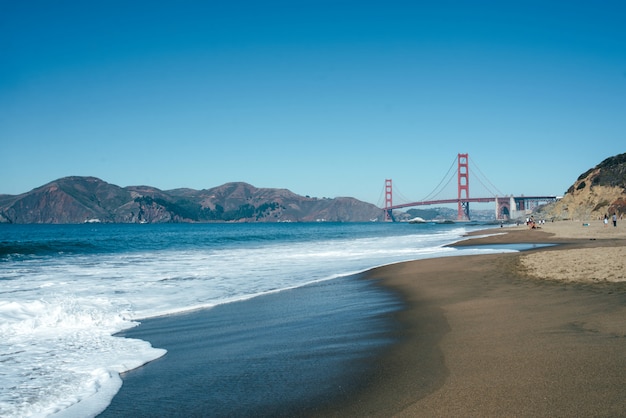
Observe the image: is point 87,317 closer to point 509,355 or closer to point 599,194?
point 509,355

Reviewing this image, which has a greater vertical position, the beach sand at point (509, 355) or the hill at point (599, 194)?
the hill at point (599, 194)

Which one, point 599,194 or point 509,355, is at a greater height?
point 599,194

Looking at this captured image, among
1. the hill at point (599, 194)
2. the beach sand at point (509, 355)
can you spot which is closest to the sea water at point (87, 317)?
the beach sand at point (509, 355)

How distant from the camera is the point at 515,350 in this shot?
3.75 meters


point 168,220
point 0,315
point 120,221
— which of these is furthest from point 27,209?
point 0,315

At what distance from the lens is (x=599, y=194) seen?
158 ft

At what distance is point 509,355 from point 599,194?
53044mm

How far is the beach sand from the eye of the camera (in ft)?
8.93

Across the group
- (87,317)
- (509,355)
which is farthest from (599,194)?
(87,317)

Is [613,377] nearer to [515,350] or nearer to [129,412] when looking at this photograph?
[515,350]

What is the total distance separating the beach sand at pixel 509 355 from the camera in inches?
107

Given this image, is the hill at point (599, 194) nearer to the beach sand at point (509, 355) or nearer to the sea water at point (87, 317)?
the sea water at point (87, 317)

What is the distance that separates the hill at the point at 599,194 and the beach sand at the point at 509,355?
42.9 metres

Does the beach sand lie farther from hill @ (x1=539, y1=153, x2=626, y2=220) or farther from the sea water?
hill @ (x1=539, y1=153, x2=626, y2=220)
